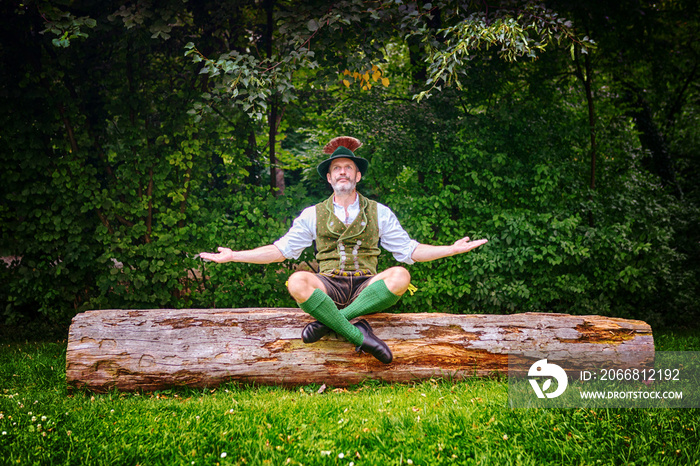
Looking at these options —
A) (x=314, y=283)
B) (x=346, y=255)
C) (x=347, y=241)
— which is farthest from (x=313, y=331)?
(x=347, y=241)

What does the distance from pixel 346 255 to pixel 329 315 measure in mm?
590

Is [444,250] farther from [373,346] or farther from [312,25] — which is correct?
[312,25]

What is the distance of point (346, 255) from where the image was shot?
3961 millimetres

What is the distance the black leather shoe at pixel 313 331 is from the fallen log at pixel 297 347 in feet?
0.59

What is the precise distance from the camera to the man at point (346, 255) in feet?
11.9

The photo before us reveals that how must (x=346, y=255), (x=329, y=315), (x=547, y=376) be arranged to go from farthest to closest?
(x=346, y=255) → (x=547, y=376) → (x=329, y=315)

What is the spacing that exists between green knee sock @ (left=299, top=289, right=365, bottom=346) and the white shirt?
660 millimetres

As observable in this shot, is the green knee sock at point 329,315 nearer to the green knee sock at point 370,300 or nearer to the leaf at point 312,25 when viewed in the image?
the green knee sock at point 370,300

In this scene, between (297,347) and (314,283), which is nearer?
(314,283)

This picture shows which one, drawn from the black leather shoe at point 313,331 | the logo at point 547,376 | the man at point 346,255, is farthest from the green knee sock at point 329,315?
the logo at point 547,376

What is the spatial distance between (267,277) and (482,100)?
11.2 ft

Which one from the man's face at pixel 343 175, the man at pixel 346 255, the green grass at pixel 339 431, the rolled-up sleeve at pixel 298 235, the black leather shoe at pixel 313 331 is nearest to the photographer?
the green grass at pixel 339 431

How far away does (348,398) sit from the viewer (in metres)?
3.51

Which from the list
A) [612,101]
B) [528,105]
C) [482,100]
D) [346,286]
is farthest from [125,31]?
[612,101]
